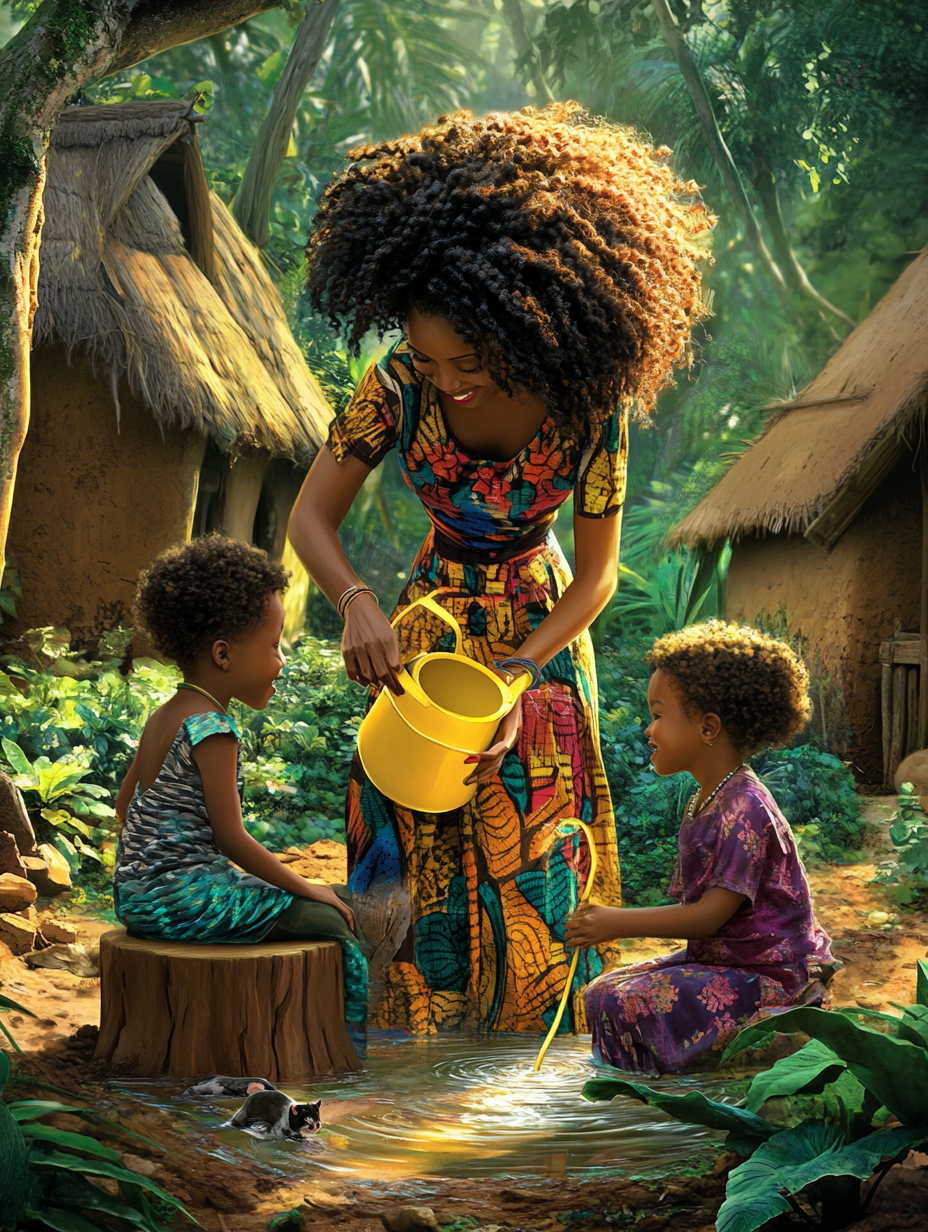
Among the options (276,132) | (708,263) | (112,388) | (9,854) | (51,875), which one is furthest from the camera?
(708,263)

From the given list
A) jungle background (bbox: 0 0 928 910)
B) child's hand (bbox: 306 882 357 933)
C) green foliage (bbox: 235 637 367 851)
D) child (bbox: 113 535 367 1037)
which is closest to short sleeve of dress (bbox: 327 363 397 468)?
child (bbox: 113 535 367 1037)

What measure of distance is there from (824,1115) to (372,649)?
1.28m

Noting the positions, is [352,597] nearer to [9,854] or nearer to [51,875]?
[9,854]

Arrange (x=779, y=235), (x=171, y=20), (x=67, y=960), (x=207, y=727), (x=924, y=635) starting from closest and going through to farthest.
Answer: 1. (x=207, y=727)
2. (x=67, y=960)
3. (x=171, y=20)
4. (x=924, y=635)
5. (x=779, y=235)

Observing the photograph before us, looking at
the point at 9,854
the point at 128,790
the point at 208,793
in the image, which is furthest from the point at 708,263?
the point at 208,793

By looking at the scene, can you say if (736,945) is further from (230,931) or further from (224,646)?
(224,646)

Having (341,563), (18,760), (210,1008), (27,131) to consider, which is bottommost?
(210,1008)

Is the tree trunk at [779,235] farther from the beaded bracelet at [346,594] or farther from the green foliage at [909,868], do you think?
the beaded bracelet at [346,594]

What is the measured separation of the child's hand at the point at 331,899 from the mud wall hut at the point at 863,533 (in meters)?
5.07

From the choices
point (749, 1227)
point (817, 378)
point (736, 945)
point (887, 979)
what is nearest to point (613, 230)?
point (736, 945)

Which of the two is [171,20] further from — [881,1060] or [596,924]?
[881,1060]

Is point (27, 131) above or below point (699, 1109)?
above

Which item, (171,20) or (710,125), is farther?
(710,125)

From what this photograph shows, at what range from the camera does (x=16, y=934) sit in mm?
3771
